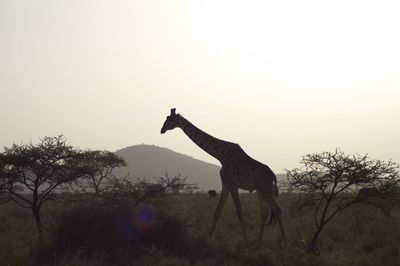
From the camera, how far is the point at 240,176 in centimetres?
1584

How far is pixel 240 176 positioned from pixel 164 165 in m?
152

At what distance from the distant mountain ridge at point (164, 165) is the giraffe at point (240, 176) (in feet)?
444

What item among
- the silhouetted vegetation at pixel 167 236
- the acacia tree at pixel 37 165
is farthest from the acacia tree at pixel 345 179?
the acacia tree at pixel 37 165

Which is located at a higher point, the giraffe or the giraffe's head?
the giraffe's head

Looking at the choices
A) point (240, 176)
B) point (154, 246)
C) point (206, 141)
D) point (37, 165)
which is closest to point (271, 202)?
point (240, 176)

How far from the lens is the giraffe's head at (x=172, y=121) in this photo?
17000 millimetres

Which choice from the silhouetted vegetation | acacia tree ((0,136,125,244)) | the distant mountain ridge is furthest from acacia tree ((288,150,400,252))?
the distant mountain ridge

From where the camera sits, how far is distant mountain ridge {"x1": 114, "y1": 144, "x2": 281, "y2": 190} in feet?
517

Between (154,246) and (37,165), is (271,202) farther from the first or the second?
(37,165)

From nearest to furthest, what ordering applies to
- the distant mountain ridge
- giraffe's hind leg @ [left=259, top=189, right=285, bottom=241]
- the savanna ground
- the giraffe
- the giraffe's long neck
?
the savanna ground, giraffe's hind leg @ [left=259, top=189, right=285, bottom=241], the giraffe, the giraffe's long neck, the distant mountain ridge

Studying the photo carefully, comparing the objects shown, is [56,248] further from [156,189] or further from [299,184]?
[299,184]

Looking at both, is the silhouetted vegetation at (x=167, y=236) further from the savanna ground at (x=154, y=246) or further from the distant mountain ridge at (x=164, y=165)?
the distant mountain ridge at (x=164, y=165)

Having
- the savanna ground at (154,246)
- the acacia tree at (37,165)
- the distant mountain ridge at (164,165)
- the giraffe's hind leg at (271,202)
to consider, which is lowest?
the savanna ground at (154,246)

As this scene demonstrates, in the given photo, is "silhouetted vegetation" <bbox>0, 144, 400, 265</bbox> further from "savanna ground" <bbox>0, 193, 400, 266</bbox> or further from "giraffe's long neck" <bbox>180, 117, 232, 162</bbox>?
"giraffe's long neck" <bbox>180, 117, 232, 162</bbox>
